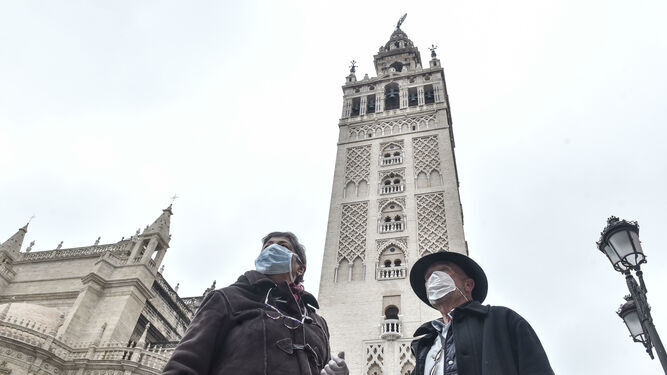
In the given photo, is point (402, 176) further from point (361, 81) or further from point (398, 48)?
point (398, 48)

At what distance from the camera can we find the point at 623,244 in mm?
4828

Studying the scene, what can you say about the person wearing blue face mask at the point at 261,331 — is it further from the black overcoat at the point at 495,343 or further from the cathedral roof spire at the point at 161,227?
the cathedral roof spire at the point at 161,227

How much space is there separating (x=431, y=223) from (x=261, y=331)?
15.0m

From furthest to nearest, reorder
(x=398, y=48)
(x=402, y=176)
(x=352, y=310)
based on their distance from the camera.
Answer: (x=398, y=48), (x=402, y=176), (x=352, y=310)

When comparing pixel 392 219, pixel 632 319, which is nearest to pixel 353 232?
pixel 392 219

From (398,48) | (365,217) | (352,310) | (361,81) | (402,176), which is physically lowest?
(352,310)

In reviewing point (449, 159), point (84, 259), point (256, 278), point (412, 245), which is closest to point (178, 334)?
point (84, 259)

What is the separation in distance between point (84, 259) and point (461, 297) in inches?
833

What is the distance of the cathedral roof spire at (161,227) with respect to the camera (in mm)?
19305

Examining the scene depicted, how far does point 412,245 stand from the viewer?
16.2 meters

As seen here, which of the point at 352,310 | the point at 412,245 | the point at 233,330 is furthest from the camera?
the point at 412,245

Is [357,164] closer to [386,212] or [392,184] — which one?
[392,184]

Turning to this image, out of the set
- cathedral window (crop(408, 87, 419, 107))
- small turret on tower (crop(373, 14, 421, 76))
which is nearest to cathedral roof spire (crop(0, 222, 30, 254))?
cathedral window (crop(408, 87, 419, 107))

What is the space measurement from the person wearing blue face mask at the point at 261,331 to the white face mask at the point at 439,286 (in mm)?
798
